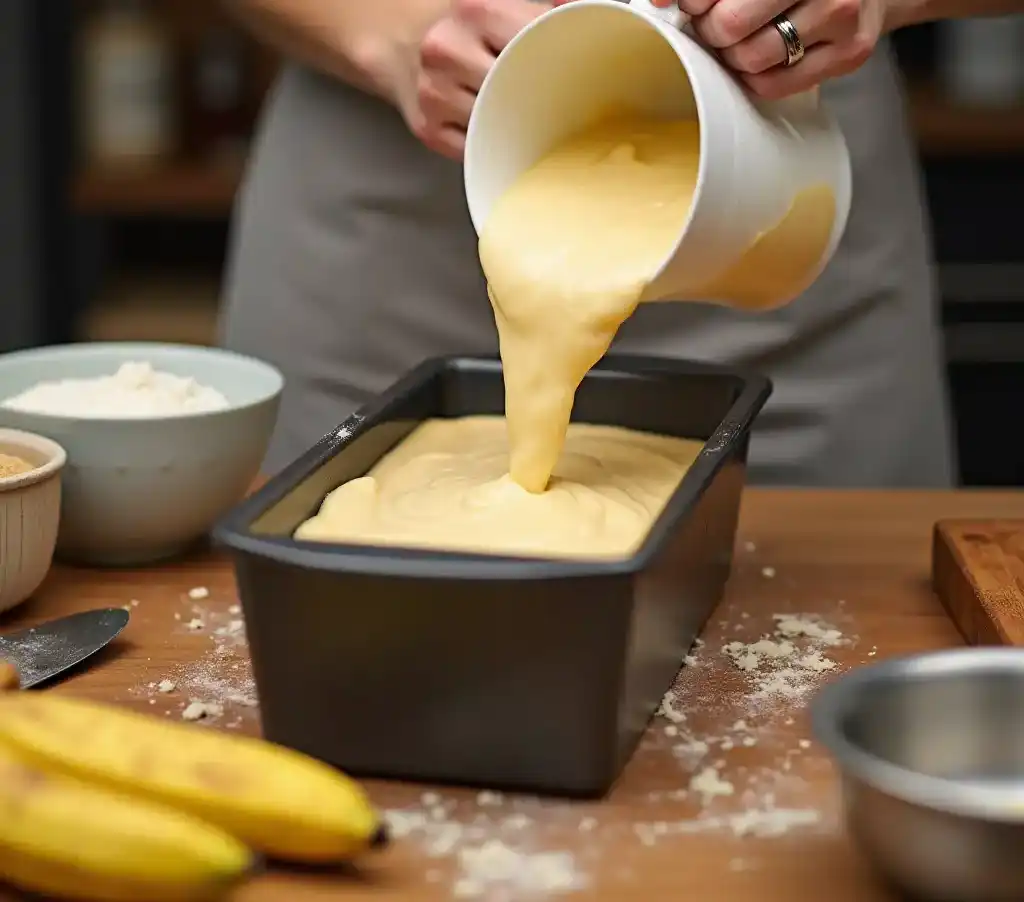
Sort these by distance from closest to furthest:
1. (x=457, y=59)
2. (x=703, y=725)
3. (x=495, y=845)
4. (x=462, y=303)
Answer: (x=495, y=845)
(x=703, y=725)
(x=457, y=59)
(x=462, y=303)

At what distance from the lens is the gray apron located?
179cm

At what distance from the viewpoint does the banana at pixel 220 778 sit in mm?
895

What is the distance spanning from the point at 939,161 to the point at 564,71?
72.3 inches

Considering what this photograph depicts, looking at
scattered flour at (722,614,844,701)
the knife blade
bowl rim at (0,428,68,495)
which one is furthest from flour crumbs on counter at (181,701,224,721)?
scattered flour at (722,614,844,701)

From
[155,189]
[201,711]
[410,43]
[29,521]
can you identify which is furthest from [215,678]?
[155,189]

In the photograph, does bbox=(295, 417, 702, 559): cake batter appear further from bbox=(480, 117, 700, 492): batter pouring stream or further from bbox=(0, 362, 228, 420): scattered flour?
bbox=(0, 362, 228, 420): scattered flour

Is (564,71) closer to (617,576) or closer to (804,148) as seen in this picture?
(804,148)

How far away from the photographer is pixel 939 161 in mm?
2955

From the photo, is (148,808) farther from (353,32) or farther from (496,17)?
(353,32)

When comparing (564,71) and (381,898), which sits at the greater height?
(564,71)

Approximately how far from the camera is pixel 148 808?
0.86 meters

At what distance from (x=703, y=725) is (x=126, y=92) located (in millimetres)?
2119

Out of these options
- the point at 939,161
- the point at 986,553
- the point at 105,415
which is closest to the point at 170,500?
the point at 105,415

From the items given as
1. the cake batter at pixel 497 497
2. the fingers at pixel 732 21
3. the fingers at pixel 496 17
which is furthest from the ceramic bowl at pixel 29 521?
the fingers at pixel 732 21
